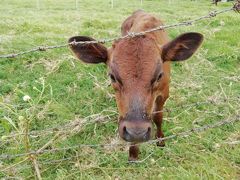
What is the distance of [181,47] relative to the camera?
3.83m

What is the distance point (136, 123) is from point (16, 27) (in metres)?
6.87

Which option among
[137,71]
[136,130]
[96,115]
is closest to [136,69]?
[137,71]

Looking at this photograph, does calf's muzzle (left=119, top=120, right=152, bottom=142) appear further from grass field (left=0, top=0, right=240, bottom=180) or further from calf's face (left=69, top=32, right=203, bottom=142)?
grass field (left=0, top=0, right=240, bottom=180)

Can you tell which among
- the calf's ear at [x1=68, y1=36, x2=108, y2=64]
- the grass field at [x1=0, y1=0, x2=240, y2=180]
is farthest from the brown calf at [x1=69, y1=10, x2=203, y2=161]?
the grass field at [x1=0, y1=0, x2=240, y2=180]

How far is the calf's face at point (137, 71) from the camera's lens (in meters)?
3.30

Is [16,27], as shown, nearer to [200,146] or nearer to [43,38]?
[43,38]

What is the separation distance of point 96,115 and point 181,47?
1783mm

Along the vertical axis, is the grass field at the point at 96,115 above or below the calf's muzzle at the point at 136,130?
below

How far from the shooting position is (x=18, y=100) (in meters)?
5.71

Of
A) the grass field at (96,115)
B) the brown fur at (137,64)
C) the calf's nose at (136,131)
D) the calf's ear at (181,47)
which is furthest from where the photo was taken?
the grass field at (96,115)

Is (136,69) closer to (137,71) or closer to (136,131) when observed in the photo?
(137,71)

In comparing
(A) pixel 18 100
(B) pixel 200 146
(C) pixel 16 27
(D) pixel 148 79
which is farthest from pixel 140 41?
(C) pixel 16 27

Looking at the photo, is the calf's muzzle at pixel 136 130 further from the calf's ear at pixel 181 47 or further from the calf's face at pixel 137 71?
the calf's ear at pixel 181 47

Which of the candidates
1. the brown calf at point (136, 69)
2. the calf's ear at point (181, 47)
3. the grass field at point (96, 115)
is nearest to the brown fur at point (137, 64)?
the brown calf at point (136, 69)
